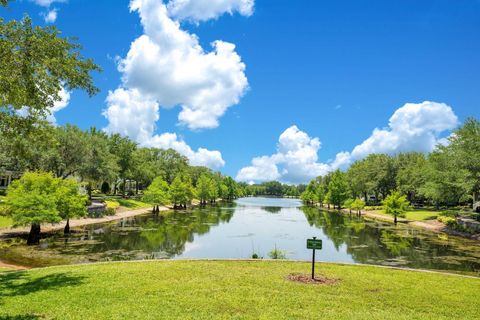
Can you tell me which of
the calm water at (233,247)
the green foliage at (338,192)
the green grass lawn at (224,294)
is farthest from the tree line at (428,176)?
the green grass lawn at (224,294)

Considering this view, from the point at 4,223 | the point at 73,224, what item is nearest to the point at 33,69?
the point at 4,223

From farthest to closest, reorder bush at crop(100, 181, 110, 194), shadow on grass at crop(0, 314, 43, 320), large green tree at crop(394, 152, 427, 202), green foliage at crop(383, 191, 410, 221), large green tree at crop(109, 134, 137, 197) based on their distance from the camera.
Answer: bush at crop(100, 181, 110, 194), large green tree at crop(109, 134, 137, 197), large green tree at crop(394, 152, 427, 202), green foliage at crop(383, 191, 410, 221), shadow on grass at crop(0, 314, 43, 320)

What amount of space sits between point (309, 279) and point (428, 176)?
58851 millimetres

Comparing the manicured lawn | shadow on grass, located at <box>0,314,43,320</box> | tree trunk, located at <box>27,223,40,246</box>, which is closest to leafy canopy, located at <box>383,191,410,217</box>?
tree trunk, located at <box>27,223,40,246</box>

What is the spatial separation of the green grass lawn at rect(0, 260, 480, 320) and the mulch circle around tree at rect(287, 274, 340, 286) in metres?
0.36

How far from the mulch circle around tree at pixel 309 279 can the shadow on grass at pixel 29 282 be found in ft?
28.5

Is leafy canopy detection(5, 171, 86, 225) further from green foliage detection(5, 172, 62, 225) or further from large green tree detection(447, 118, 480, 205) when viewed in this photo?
large green tree detection(447, 118, 480, 205)

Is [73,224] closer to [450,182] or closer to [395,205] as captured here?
[395,205]

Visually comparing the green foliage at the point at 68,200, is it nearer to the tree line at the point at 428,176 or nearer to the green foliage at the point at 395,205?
the tree line at the point at 428,176

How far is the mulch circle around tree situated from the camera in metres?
14.5

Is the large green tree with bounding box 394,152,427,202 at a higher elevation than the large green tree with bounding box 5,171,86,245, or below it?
higher

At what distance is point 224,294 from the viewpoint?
12.2m

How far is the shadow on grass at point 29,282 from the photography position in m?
12.2

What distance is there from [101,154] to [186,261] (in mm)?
53998
